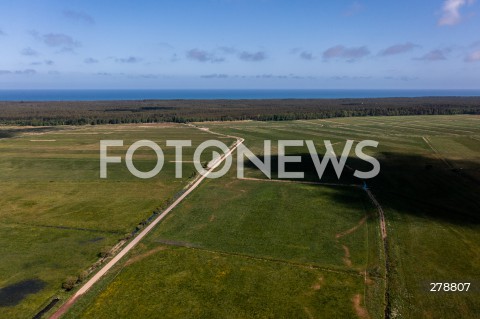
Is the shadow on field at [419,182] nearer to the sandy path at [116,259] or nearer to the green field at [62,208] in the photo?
the sandy path at [116,259]

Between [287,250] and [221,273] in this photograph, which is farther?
[287,250]

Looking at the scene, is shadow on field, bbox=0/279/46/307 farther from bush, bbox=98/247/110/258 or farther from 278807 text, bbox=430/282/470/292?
278807 text, bbox=430/282/470/292

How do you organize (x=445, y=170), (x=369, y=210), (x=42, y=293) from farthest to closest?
(x=445, y=170), (x=369, y=210), (x=42, y=293)

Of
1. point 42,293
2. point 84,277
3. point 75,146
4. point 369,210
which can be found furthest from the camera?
point 75,146

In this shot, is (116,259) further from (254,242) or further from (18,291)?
(254,242)

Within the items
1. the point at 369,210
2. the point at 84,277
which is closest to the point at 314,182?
the point at 369,210

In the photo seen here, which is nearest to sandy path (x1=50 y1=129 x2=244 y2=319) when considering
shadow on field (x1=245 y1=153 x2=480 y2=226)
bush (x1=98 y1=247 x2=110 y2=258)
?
bush (x1=98 y1=247 x2=110 y2=258)

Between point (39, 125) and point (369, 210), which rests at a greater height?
point (39, 125)

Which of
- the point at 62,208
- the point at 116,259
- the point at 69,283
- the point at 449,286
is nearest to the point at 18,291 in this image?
the point at 69,283

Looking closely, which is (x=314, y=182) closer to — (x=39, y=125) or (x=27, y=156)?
(x=27, y=156)
